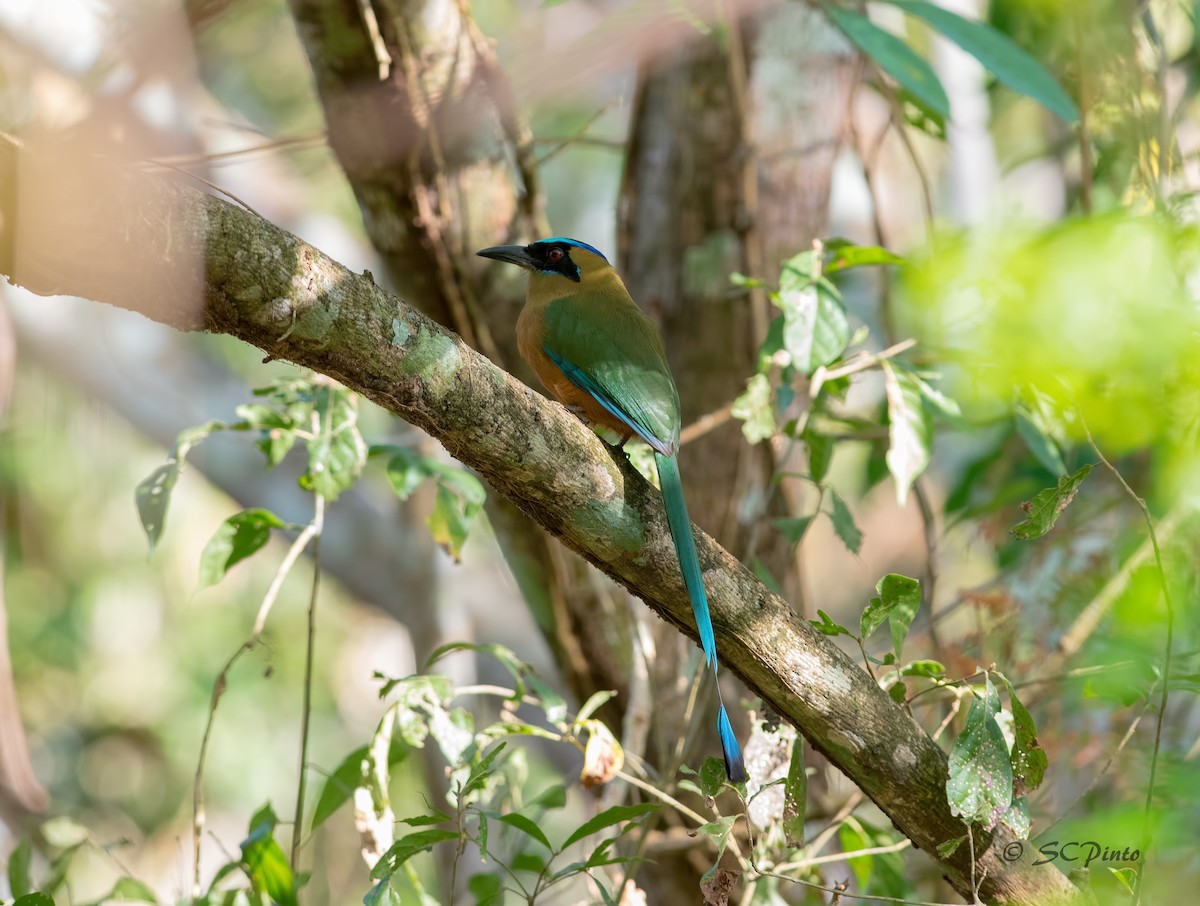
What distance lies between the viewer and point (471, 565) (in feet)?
28.0

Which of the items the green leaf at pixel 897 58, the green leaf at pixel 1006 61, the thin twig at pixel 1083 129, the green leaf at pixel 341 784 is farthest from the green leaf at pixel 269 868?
the thin twig at pixel 1083 129

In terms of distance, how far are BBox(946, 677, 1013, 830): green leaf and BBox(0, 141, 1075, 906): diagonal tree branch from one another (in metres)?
0.13

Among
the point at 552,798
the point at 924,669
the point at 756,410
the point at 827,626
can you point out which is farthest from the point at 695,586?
the point at 552,798

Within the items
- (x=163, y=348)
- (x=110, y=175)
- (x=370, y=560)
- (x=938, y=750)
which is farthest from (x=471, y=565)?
(x=110, y=175)

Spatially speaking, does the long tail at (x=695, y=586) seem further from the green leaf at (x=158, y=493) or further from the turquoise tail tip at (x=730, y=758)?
the green leaf at (x=158, y=493)

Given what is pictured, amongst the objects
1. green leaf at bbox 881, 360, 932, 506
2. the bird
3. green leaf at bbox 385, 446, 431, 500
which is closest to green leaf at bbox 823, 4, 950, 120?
green leaf at bbox 881, 360, 932, 506

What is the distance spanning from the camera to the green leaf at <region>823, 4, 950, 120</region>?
3.31 metres

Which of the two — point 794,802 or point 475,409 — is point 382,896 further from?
point 475,409

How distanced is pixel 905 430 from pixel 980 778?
3.83ft

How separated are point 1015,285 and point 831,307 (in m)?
0.84

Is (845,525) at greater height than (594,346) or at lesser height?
lesser

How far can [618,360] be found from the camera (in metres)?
3.13

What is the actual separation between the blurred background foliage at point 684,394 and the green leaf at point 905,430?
4.2 inches

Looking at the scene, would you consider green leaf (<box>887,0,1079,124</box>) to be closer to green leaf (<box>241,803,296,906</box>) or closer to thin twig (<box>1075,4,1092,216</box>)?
thin twig (<box>1075,4,1092,216</box>)
